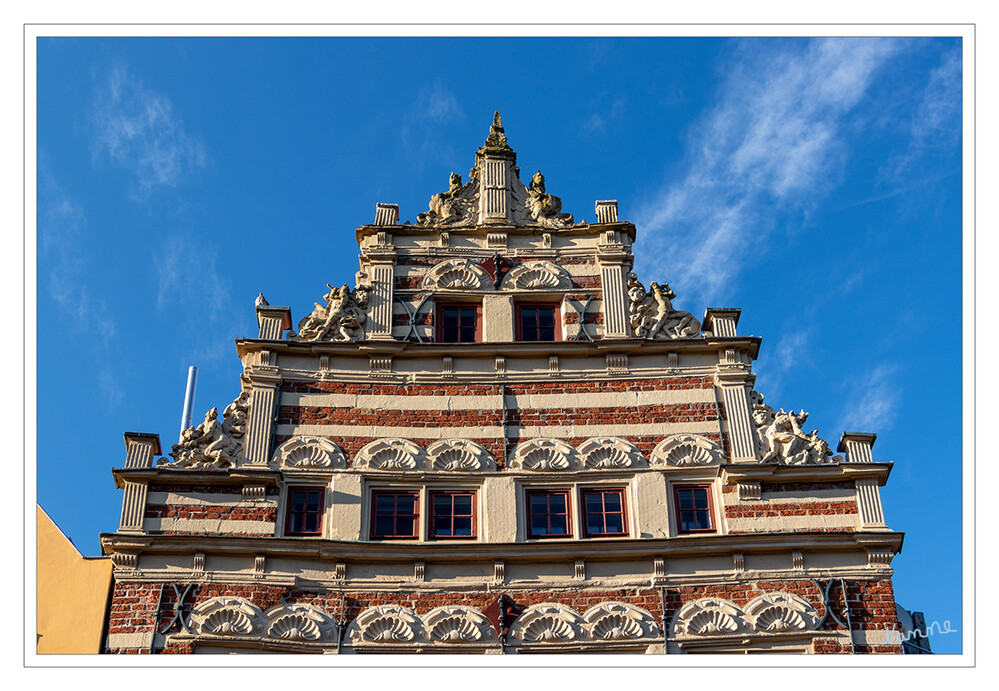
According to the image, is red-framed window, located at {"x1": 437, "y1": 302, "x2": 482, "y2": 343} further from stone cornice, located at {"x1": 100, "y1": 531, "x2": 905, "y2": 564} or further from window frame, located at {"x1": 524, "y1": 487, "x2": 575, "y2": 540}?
stone cornice, located at {"x1": 100, "y1": 531, "x2": 905, "y2": 564}

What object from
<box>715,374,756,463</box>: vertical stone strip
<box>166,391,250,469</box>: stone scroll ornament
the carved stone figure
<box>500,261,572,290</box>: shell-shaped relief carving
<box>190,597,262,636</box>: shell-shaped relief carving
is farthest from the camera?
the carved stone figure

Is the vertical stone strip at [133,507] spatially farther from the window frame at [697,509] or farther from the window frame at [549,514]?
the window frame at [697,509]

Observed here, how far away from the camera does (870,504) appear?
13.3 m

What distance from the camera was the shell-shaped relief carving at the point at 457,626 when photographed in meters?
12.4

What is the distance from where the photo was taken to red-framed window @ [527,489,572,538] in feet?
43.9

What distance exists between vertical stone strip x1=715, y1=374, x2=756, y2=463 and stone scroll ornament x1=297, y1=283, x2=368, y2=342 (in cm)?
469

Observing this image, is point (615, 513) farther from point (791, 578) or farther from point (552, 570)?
point (791, 578)

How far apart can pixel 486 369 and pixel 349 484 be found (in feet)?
7.78

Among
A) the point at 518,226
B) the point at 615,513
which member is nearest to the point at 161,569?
the point at 615,513

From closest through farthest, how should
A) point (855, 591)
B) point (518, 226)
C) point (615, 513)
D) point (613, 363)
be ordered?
point (855, 591) → point (615, 513) → point (613, 363) → point (518, 226)

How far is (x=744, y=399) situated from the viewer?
46.8 feet

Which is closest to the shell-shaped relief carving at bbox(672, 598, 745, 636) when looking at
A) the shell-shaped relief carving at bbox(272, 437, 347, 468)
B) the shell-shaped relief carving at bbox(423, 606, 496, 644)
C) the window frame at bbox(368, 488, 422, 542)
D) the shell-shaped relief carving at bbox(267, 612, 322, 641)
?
the shell-shaped relief carving at bbox(423, 606, 496, 644)
